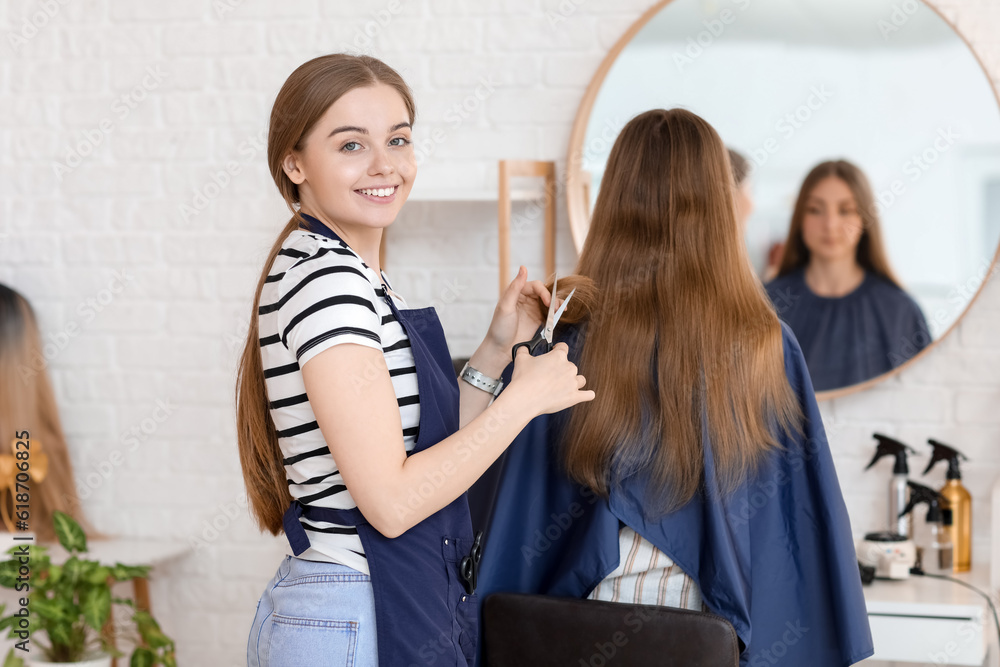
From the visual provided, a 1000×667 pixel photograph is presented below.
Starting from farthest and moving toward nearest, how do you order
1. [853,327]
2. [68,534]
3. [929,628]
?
[68,534] → [853,327] → [929,628]

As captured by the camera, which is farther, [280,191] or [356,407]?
[280,191]

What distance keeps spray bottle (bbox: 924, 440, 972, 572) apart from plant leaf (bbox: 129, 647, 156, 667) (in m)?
1.77

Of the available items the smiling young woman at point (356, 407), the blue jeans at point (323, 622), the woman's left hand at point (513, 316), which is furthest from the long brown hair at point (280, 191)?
the woman's left hand at point (513, 316)

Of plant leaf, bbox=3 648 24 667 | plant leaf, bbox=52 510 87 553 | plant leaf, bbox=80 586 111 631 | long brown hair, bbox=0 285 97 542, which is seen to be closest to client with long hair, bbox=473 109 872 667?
plant leaf, bbox=80 586 111 631

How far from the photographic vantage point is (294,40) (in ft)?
7.34

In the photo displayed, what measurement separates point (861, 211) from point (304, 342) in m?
1.43

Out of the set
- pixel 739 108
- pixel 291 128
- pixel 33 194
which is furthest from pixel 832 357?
pixel 33 194

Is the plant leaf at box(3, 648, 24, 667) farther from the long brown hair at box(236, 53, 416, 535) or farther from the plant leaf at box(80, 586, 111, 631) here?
the long brown hair at box(236, 53, 416, 535)

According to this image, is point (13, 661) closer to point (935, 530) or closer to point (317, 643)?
point (317, 643)

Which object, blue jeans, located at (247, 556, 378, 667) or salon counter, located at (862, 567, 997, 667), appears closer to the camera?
blue jeans, located at (247, 556, 378, 667)

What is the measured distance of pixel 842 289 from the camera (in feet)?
6.62

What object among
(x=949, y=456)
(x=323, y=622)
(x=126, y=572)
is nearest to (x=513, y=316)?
(x=323, y=622)

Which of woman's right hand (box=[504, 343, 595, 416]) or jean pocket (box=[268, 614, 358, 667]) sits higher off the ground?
woman's right hand (box=[504, 343, 595, 416])

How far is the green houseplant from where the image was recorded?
2043 millimetres
